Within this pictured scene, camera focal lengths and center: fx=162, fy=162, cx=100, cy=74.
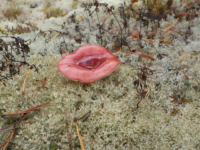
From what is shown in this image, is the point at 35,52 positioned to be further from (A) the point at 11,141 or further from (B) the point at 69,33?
(A) the point at 11,141

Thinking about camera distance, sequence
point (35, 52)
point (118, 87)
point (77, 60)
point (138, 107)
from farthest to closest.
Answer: point (35, 52) → point (77, 60) → point (118, 87) → point (138, 107)

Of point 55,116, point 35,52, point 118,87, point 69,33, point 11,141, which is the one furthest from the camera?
point 69,33

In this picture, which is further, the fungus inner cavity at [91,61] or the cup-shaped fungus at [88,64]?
the fungus inner cavity at [91,61]

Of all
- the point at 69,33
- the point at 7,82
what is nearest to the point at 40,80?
the point at 7,82

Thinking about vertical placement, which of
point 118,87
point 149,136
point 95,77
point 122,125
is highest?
point 95,77

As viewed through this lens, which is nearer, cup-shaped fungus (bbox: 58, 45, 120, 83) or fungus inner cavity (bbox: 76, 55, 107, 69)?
cup-shaped fungus (bbox: 58, 45, 120, 83)

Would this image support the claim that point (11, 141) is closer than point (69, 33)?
Yes

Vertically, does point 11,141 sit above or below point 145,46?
below
